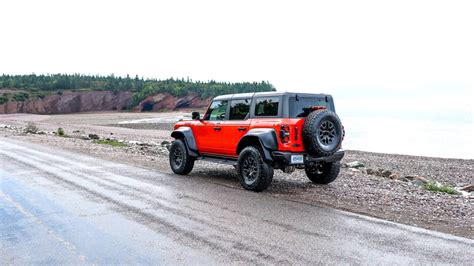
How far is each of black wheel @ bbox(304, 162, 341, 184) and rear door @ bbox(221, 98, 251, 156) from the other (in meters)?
1.74

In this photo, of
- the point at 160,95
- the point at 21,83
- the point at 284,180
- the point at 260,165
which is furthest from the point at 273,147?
the point at 21,83

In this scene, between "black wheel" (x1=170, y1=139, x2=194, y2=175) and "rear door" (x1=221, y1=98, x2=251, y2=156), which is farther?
"black wheel" (x1=170, y1=139, x2=194, y2=175)

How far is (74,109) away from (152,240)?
358ft

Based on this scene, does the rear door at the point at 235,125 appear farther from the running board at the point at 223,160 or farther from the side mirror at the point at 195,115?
the side mirror at the point at 195,115

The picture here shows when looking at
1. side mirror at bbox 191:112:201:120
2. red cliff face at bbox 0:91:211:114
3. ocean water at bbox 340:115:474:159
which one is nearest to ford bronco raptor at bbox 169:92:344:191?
side mirror at bbox 191:112:201:120

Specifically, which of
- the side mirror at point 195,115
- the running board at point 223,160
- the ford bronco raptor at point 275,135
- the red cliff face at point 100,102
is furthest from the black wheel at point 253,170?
the red cliff face at point 100,102

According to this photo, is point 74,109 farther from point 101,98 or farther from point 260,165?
point 260,165

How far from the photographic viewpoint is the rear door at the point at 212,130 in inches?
411

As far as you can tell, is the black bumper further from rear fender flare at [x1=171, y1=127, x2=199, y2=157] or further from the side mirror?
rear fender flare at [x1=171, y1=127, x2=199, y2=157]

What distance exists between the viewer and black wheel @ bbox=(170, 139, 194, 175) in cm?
1141

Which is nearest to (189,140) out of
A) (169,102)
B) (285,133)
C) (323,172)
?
(285,133)

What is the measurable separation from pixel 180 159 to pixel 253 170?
3109 millimetres

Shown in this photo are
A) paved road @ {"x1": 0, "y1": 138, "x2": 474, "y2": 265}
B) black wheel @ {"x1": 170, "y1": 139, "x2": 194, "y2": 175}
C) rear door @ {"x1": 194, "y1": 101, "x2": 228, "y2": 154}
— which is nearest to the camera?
paved road @ {"x1": 0, "y1": 138, "x2": 474, "y2": 265}

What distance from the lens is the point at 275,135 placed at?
8875 millimetres
